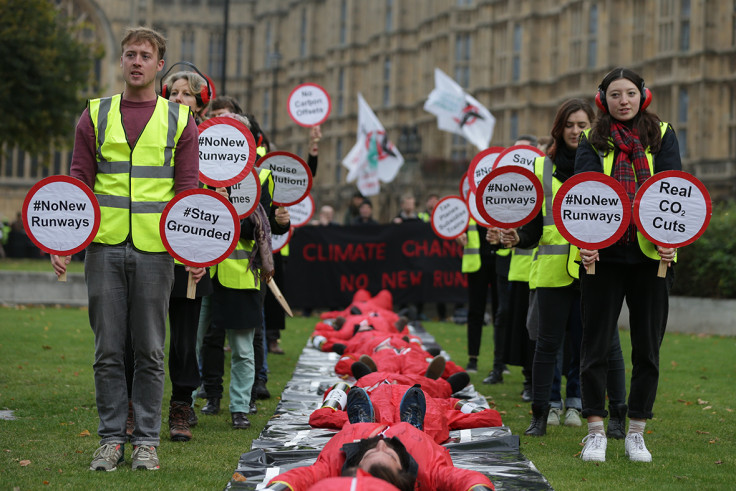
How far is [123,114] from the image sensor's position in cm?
581

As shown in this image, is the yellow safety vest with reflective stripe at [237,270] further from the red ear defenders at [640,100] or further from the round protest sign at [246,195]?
the red ear defenders at [640,100]

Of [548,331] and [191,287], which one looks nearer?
[191,287]

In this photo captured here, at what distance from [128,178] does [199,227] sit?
0.47m

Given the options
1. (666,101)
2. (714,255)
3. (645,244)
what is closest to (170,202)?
(645,244)

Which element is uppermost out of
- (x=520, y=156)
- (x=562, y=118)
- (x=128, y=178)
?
(x=562, y=118)

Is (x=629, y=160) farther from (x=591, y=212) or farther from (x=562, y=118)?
(x=562, y=118)

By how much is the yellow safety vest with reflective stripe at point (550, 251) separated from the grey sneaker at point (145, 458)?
2.89 metres

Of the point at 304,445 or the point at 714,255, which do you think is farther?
the point at 714,255

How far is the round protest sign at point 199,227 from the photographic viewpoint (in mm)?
5793

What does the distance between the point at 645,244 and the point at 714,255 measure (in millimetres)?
11114

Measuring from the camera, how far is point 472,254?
11305mm

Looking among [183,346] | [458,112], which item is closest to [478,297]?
[183,346]

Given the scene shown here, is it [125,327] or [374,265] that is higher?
[125,327]

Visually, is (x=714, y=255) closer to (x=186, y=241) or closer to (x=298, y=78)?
(x=186, y=241)
